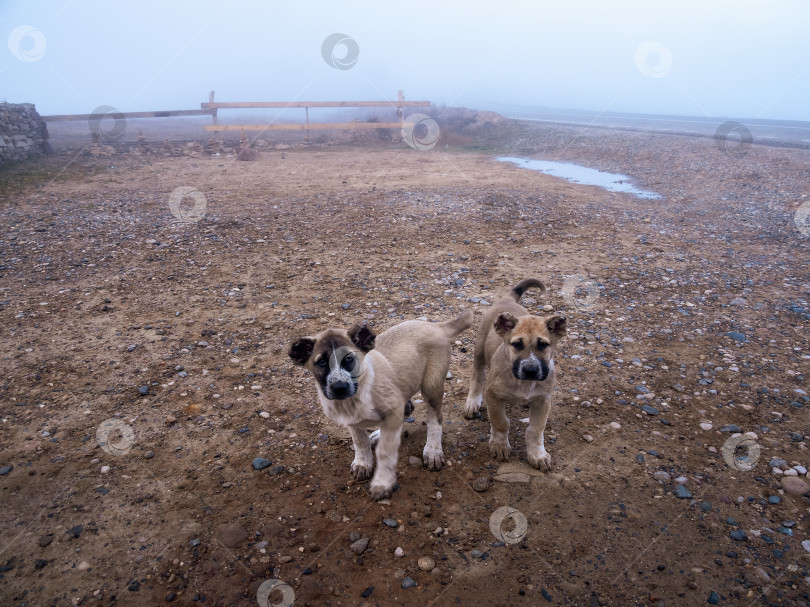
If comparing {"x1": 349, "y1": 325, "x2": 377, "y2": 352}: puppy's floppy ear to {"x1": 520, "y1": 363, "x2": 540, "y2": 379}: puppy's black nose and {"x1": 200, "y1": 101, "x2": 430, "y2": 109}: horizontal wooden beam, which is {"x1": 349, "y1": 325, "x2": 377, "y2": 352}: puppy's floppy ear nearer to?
{"x1": 520, "y1": 363, "x2": 540, "y2": 379}: puppy's black nose

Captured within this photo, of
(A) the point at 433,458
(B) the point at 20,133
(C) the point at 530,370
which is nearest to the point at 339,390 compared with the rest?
(A) the point at 433,458

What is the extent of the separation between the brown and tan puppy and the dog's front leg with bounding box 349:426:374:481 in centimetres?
127

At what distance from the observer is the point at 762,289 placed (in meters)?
8.46

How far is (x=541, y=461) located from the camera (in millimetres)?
4543

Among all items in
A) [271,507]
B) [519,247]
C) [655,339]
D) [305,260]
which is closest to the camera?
[271,507]

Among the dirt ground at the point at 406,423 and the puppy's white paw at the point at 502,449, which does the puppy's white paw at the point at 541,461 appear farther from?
the puppy's white paw at the point at 502,449

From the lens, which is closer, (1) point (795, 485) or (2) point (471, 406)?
(1) point (795, 485)

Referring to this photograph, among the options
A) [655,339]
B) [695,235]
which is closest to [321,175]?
[695,235]

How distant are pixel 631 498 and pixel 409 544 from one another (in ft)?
6.89

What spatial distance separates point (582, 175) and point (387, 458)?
62.9 ft

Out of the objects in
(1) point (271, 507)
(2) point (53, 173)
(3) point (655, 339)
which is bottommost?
(1) point (271, 507)

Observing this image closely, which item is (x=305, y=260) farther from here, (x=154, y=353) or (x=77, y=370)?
(x=77, y=370)

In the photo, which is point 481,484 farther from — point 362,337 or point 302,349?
point 302,349

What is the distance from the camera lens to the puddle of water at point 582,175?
17219 mm
